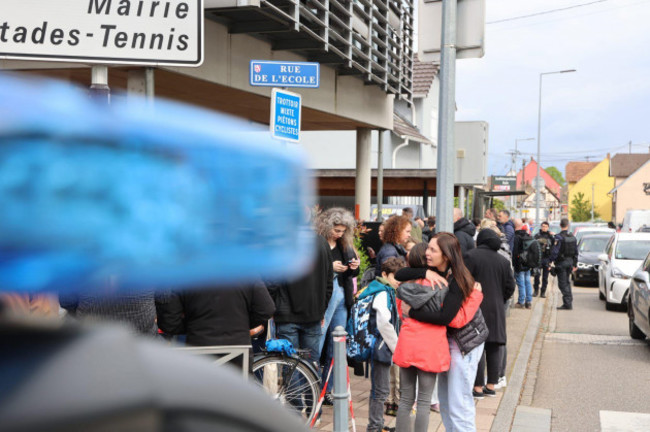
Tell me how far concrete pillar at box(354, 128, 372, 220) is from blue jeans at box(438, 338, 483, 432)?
1160 cm

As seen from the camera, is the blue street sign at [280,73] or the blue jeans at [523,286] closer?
the blue street sign at [280,73]

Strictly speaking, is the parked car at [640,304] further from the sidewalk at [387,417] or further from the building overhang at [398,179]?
the building overhang at [398,179]

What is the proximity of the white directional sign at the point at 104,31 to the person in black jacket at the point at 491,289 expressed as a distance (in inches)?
230

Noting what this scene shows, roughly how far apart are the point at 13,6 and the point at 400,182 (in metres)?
24.0

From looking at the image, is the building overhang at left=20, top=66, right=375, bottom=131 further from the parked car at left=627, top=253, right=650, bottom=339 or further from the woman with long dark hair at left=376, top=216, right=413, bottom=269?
the parked car at left=627, top=253, right=650, bottom=339

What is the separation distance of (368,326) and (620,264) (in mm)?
12275

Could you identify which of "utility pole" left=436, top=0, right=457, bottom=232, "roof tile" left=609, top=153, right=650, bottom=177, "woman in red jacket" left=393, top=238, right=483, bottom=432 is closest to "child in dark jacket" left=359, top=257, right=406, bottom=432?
"woman in red jacket" left=393, top=238, right=483, bottom=432

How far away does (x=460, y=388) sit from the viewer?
5531 millimetres

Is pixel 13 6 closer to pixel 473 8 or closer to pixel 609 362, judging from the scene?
pixel 473 8

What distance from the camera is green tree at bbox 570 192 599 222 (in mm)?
118062

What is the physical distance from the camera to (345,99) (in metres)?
14.9

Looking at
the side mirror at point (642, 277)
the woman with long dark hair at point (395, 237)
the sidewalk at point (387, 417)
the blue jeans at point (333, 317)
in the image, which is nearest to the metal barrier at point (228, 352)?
the sidewalk at point (387, 417)

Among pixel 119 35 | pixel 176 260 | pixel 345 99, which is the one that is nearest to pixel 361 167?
pixel 345 99

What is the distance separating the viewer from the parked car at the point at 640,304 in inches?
448
